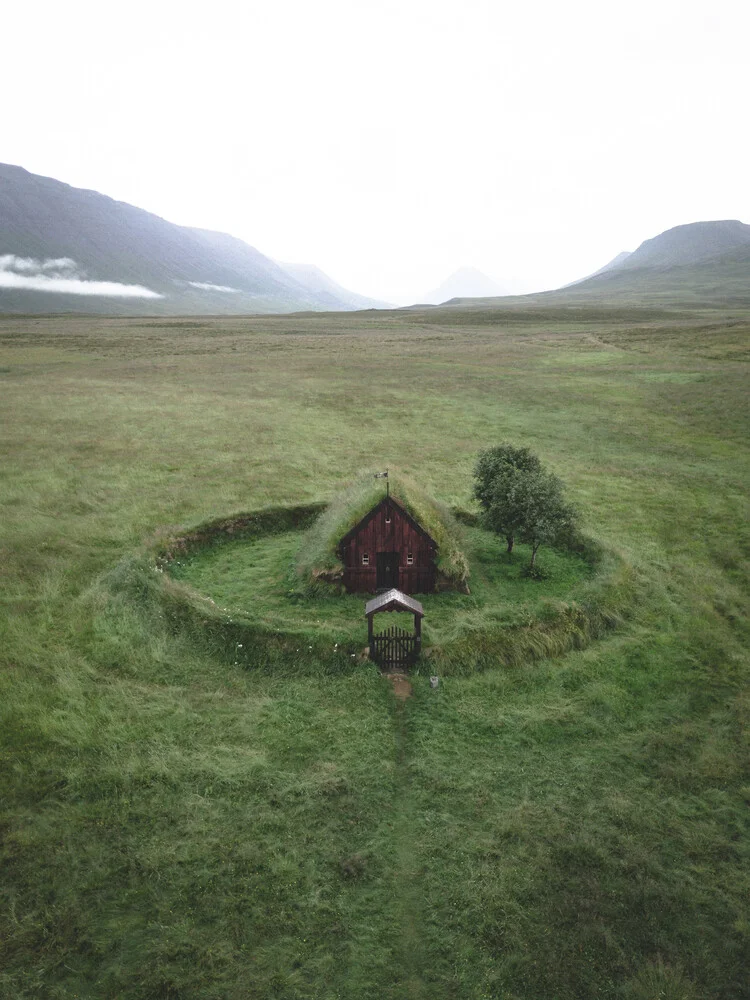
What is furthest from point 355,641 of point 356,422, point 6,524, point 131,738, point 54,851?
point 356,422

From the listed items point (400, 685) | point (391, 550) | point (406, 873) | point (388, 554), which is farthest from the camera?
point (388, 554)

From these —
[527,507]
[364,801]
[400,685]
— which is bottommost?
[364,801]

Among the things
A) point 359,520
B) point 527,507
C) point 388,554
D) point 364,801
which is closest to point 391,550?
point 388,554

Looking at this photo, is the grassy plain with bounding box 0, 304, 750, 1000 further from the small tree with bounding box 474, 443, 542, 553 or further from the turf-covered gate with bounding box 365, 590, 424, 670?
the small tree with bounding box 474, 443, 542, 553

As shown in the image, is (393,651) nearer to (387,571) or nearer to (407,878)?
(387,571)

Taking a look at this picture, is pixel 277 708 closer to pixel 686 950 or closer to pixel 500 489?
pixel 686 950

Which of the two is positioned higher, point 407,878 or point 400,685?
point 400,685
